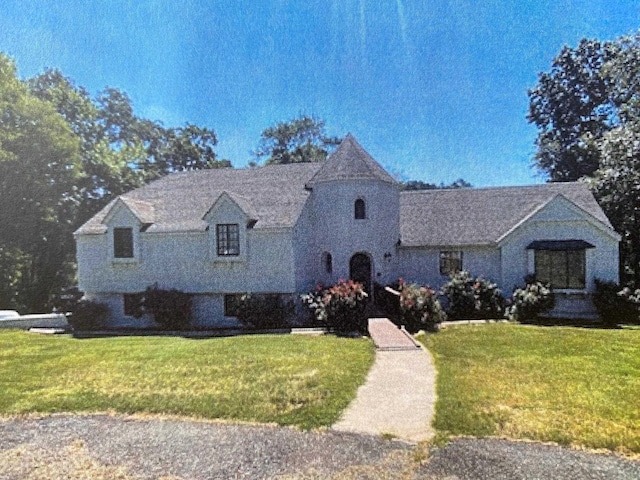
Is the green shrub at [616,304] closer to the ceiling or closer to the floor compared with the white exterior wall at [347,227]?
closer to the floor

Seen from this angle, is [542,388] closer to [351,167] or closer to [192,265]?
[351,167]

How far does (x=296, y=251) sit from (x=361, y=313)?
4.84 metres

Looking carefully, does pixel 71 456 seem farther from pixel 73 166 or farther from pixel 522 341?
pixel 73 166

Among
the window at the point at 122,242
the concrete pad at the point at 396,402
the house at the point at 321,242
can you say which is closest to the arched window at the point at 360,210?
the house at the point at 321,242

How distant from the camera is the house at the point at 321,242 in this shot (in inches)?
791

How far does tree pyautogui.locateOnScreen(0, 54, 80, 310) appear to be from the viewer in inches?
1108

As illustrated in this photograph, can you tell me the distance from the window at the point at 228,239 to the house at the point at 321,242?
5cm

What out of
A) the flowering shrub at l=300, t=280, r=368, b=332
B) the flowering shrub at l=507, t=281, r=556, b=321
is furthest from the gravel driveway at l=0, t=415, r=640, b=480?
the flowering shrub at l=507, t=281, r=556, b=321

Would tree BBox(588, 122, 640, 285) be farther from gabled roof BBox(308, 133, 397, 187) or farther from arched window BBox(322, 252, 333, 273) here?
arched window BBox(322, 252, 333, 273)

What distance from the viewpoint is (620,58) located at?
24594 millimetres

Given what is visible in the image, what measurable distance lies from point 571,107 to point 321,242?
34502 mm

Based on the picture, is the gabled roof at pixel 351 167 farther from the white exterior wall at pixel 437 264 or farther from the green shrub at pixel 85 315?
the green shrub at pixel 85 315

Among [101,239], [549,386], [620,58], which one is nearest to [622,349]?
[549,386]

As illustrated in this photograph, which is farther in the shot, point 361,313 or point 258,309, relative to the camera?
point 258,309
